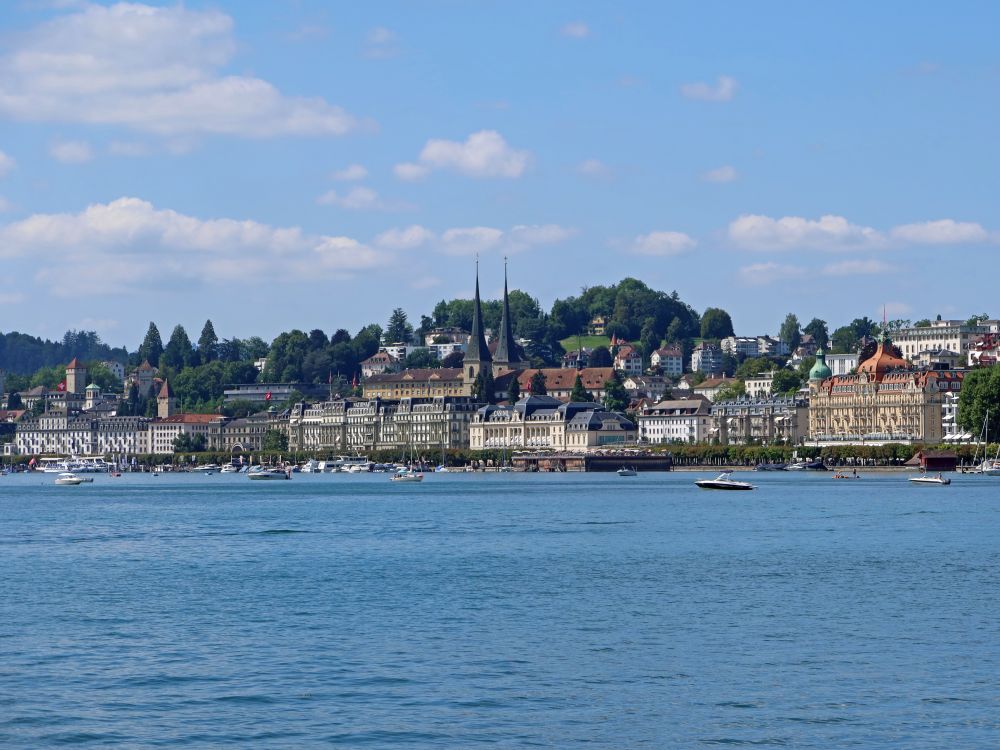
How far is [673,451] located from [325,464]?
38523 mm

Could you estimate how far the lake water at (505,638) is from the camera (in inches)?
883

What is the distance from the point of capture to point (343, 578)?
3994 centimetres

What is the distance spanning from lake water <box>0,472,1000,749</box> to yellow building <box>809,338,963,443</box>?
317ft

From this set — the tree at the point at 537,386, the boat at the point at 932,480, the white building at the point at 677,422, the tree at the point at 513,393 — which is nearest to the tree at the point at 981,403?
the boat at the point at 932,480

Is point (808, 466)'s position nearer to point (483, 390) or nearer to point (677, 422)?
point (677, 422)

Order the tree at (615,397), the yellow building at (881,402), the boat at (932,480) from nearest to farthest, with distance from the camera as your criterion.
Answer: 1. the boat at (932,480)
2. the yellow building at (881,402)
3. the tree at (615,397)

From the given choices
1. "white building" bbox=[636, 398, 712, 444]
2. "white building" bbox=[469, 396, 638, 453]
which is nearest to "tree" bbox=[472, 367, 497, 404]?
"white building" bbox=[469, 396, 638, 453]

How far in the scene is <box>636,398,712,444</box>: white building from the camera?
179 metres

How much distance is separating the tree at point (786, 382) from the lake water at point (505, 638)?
13447 centimetres

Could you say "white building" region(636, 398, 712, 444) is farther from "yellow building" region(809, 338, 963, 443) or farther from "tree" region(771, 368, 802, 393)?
"yellow building" region(809, 338, 963, 443)

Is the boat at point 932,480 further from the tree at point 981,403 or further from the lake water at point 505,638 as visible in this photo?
the lake water at point 505,638

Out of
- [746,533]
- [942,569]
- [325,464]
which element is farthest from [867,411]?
[942,569]

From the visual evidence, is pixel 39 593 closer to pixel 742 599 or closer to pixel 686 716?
pixel 742 599

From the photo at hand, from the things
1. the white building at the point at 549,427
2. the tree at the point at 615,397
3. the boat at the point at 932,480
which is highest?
the tree at the point at 615,397
